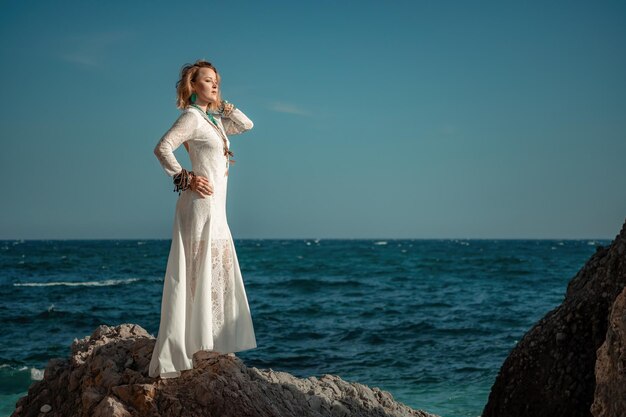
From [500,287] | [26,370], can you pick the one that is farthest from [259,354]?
[500,287]

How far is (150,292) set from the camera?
84.0 ft

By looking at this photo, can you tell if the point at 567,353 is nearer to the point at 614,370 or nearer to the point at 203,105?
the point at 614,370

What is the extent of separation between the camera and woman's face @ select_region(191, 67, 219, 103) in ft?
16.4

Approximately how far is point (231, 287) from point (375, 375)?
6810 mm

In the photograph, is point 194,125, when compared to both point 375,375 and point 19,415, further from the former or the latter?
point 375,375

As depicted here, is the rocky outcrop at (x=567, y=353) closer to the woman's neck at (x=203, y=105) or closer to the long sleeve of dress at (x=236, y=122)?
the long sleeve of dress at (x=236, y=122)

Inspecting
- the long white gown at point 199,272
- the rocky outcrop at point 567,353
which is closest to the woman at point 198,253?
the long white gown at point 199,272

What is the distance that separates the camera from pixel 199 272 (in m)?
4.74

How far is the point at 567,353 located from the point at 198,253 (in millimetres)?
2496

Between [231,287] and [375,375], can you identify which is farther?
[375,375]

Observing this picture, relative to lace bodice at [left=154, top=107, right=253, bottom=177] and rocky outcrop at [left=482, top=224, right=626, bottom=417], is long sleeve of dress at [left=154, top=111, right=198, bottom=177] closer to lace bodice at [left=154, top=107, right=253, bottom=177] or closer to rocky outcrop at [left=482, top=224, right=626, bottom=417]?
lace bodice at [left=154, top=107, right=253, bottom=177]

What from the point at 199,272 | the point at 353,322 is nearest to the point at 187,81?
the point at 199,272

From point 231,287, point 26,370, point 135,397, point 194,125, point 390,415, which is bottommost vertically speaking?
point 26,370

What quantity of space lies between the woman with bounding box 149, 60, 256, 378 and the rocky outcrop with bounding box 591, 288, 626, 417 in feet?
7.73
